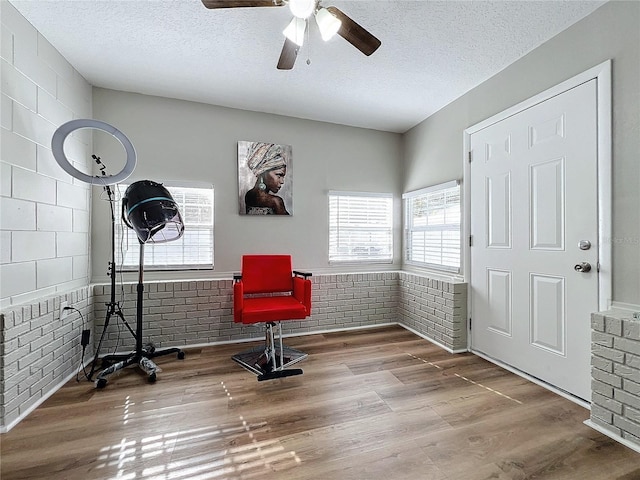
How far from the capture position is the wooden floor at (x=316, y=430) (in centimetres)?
140

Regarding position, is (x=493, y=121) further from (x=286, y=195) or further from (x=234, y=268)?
(x=234, y=268)

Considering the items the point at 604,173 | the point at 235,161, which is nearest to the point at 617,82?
the point at 604,173

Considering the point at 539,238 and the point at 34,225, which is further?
the point at 539,238

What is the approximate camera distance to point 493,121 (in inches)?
99.5

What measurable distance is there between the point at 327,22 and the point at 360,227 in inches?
97.5

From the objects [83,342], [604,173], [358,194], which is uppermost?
[358,194]

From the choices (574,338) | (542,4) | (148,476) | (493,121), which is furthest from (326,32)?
(574,338)

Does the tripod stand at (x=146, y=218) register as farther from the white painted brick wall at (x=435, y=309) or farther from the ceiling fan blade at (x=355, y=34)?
the white painted brick wall at (x=435, y=309)

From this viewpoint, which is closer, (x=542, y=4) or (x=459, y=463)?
(x=459, y=463)

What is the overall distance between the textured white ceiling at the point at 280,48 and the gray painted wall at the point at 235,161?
0.21 metres

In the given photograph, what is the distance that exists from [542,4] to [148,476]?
347 cm

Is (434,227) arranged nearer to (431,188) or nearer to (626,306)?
(431,188)

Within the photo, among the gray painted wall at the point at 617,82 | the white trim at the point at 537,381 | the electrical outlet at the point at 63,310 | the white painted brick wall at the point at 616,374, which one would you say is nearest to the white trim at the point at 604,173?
the gray painted wall at the point at 617,82

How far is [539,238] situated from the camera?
2186 mm
